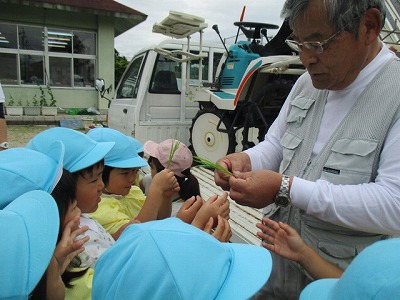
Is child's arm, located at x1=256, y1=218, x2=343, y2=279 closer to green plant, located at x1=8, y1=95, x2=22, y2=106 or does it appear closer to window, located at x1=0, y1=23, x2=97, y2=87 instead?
green plant, located at x1=8, y1=95, x2=22, y2=106

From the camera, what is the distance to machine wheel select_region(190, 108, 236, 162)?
4805 mm

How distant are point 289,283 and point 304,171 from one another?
0.53 meters

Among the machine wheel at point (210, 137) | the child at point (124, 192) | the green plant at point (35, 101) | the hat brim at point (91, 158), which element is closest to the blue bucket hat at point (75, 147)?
the hat brim at point (91, 158)

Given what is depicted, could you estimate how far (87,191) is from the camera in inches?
64.6

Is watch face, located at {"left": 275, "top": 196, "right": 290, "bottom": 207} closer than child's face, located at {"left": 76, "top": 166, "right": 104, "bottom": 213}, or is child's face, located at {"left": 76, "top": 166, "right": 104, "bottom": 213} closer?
watch face, located at {"left": 275, "top": 196, "right": 290, "bottom": 207}

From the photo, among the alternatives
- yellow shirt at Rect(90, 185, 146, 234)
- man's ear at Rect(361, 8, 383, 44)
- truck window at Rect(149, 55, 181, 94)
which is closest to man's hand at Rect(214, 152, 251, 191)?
yellow shirt at Rect(90, 185, 146, 234)

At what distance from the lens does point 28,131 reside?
32.8ft

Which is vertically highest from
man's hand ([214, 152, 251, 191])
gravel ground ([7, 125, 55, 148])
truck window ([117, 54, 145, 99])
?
truck window ([117, 54, 145, 99])

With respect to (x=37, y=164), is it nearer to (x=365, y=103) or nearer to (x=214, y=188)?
(x=365, y=103)

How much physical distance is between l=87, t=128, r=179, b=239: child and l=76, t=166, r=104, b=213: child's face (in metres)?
0.24

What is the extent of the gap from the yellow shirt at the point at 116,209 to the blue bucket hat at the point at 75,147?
39 centimetres

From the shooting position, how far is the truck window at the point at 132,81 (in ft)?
17.6

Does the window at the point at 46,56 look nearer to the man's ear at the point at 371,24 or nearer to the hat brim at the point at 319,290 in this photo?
the man's ear at the point at 371,24

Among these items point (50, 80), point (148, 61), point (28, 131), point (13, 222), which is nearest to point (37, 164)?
point (13, 222)
